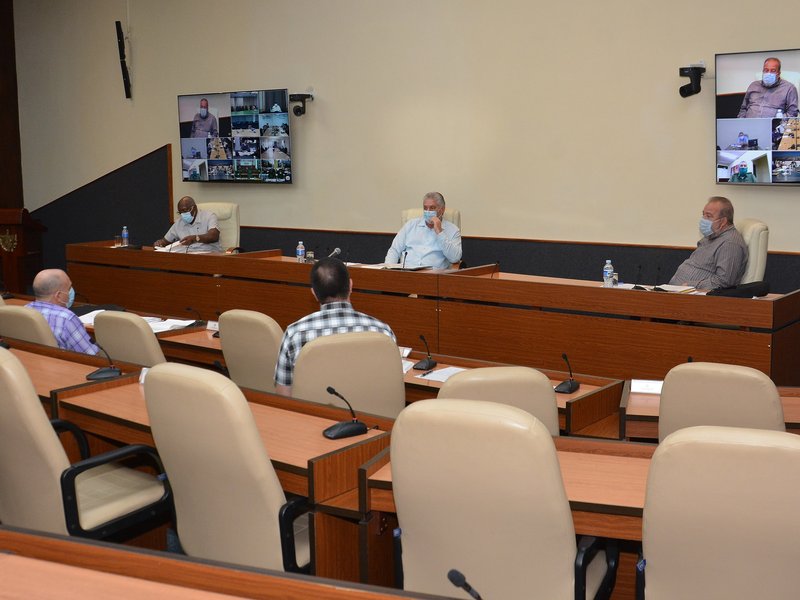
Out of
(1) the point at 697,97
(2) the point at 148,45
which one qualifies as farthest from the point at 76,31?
(1) the point at 697,97

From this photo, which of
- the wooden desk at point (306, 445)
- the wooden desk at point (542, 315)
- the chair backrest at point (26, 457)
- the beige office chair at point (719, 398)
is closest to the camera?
the wooden desk at point (306, 445)

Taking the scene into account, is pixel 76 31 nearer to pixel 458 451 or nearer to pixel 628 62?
pixel 628 62

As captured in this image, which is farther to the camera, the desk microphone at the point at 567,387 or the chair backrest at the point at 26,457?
the desk microphone at the point at 567,387

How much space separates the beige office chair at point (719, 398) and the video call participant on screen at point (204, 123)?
26.2 ft

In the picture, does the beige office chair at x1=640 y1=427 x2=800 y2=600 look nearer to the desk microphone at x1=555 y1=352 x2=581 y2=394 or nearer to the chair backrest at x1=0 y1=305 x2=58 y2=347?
the desk microphone at x1=555 y1=352 x2=581 y2=394

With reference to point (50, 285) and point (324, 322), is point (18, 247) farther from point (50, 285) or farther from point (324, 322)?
point (324, 322)

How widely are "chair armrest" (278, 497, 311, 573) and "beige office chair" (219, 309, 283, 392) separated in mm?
1751

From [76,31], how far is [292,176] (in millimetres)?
4274

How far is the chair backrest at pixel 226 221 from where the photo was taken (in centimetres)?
870

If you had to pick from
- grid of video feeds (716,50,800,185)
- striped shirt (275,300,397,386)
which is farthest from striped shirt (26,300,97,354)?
grid of video feeds (716,50,800,185)

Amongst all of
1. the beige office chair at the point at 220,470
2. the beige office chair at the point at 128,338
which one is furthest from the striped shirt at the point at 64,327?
the beige office chair at the point at 220,470

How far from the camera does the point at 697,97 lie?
7.15 metres

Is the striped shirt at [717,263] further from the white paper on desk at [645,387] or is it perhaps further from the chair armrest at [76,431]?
the chair armrest at [76,431]

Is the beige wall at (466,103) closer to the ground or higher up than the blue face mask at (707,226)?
higher up
